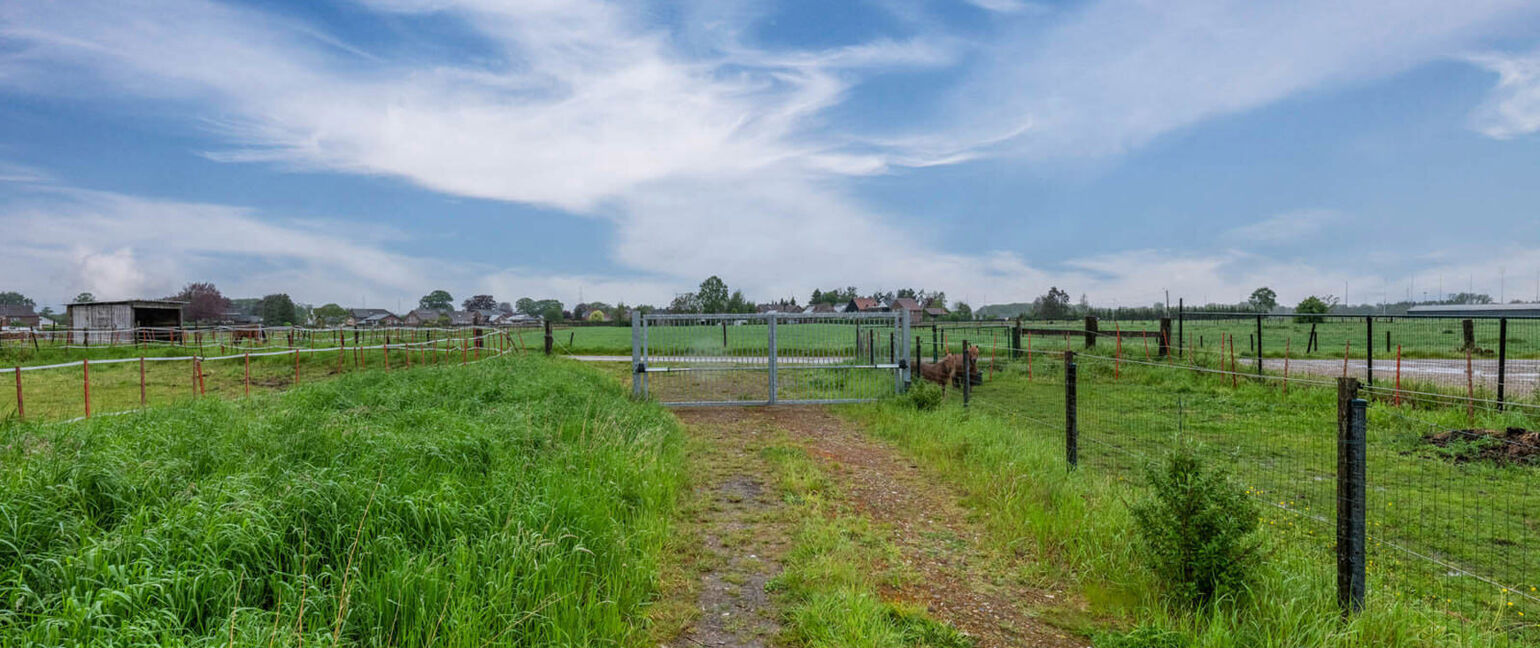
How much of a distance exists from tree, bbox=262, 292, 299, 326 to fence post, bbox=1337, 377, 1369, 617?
103 m

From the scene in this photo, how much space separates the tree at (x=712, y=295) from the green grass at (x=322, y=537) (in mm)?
74225

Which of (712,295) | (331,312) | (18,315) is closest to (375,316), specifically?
(331,312)

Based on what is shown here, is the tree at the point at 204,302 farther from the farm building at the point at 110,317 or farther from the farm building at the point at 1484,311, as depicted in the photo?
the farm building at the point at 1484,311

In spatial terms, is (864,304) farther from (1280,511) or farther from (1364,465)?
(1364,465)

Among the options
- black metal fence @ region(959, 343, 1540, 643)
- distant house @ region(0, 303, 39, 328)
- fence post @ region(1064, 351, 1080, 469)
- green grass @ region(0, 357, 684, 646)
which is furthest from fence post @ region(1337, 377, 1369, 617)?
distant house @ region(0, 303, 39, 328)

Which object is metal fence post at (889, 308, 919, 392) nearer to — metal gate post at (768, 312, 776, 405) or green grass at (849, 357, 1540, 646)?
metal gate post at (768, 312, 776, 405)

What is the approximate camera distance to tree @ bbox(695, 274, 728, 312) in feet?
267

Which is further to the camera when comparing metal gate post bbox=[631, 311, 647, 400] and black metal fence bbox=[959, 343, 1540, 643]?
metal gate post bbox=[631, 311, 647, 400]

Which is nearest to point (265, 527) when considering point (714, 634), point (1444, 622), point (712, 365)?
point (714, 634)

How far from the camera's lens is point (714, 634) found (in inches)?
138

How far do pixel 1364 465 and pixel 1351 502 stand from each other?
0.87 feet

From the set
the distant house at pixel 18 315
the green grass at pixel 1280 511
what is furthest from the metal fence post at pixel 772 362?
the distant house at pixel 18 315

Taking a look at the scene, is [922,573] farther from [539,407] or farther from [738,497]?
[539,407]

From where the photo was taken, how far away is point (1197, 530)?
12.1 feet
